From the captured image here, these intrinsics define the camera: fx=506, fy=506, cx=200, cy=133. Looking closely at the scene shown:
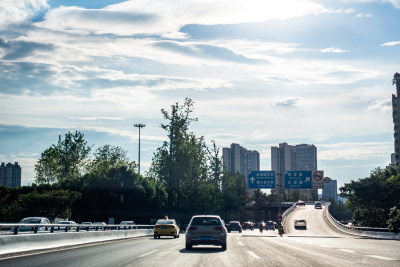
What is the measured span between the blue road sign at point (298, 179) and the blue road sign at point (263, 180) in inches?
84.0

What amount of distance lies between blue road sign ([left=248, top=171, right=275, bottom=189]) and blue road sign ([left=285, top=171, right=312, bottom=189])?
213 centimetres

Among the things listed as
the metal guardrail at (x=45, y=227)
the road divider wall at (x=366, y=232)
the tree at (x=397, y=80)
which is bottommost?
the road divider wall at (x=366, y=232)

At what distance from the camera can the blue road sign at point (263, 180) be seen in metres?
69.8

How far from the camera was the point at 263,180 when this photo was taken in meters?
70.1

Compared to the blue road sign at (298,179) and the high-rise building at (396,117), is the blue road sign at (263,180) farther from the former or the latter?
the high-rise building at (396,117)

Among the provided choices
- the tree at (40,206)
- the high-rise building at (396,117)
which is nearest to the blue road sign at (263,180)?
the tree at (40,206)

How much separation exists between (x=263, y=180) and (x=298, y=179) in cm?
477

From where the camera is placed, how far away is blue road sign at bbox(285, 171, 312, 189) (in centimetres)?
6869

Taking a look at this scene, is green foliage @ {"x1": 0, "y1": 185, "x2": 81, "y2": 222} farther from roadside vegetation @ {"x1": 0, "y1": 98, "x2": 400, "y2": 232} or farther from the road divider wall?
the road divider wall

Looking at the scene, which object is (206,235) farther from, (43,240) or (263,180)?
(263,180)

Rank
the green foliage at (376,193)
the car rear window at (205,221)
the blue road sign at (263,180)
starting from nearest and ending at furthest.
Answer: the car rear window at (205,221), the green foliage at (376,193), the blue road sign at (263,180)

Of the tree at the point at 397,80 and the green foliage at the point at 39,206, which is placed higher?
the tree at the point at 397,80

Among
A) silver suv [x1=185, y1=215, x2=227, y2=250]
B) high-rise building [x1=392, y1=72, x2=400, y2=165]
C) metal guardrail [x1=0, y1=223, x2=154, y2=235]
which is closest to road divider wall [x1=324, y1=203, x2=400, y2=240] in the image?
metal guardrail [x1=0, y1=223, x2=154, y2=235]

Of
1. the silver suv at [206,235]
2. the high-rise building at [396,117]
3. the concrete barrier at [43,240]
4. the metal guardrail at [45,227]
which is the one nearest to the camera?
the concrete barrier at [43,240]
